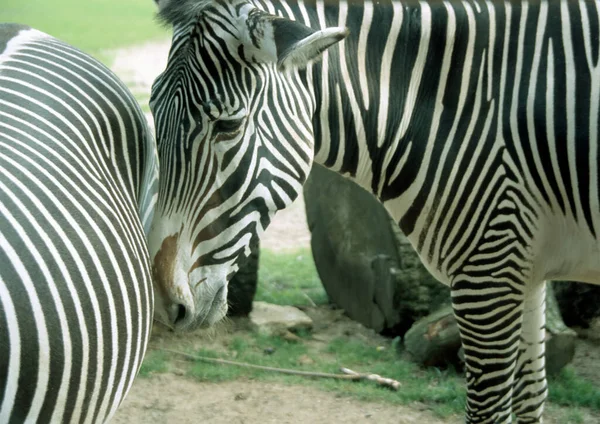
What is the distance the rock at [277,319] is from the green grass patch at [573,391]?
1.95m

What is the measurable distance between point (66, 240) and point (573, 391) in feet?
12.6

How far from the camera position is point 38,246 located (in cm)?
156

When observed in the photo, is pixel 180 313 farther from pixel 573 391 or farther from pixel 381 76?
pixel 573 391

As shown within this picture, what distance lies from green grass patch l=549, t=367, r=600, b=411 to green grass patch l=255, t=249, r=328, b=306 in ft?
7.52

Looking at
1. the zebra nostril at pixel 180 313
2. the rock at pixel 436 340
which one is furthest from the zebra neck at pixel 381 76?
the rock at pixel 436 340

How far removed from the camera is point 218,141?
231 cm

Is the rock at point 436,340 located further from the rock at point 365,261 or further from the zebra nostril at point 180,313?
the zebra nostril at point 180,313

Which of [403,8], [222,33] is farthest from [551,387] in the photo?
[222,33]

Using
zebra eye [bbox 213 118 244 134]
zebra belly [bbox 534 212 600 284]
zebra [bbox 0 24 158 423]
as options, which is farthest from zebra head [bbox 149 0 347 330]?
zebra belly [bbox 534 212 600 284]

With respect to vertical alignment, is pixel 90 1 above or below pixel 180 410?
above

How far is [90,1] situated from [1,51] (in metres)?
4.15

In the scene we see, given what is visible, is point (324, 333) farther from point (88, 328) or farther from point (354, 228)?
point (88, 328)

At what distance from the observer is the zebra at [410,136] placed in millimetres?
2320

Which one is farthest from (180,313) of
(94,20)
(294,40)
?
(94,20)
